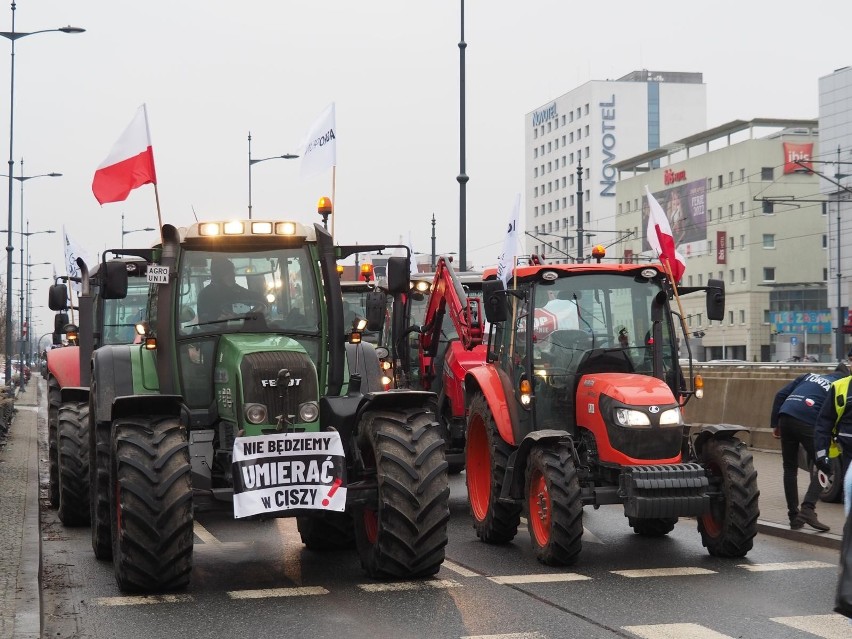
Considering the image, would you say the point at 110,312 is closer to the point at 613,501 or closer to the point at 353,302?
the point at 353,302

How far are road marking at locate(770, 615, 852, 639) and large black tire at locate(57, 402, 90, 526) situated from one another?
7.37m

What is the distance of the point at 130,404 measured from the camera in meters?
9.18

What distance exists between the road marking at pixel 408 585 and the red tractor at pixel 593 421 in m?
1.20

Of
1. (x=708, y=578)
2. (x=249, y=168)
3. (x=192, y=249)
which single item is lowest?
(x=708, y=578)

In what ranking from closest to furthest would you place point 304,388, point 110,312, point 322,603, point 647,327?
point 322,603 < point 304,388 < point 647,327 < point 110,312

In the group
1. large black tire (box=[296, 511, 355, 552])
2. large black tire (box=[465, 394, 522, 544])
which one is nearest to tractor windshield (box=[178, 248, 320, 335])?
large black tire (box=[296, 511, 355, 552])

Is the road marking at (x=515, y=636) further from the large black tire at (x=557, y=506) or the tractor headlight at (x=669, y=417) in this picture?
the tractor headlight at (x=669, y=417)

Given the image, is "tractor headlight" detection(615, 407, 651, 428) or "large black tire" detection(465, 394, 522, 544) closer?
"tractor headlight" detection(615, 407, 651, 428)

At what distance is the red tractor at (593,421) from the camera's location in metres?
10.3

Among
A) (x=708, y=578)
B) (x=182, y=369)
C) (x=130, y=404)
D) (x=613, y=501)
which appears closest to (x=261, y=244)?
(x=182, y=369)

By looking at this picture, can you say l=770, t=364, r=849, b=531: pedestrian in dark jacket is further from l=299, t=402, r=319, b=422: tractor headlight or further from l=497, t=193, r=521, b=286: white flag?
l=299, t=402, r=319, b=422: tractor headlight

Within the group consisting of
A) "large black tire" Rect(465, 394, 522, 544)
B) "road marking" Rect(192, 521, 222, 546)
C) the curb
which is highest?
"large black tire" Rect(465, 394, 522, 544)

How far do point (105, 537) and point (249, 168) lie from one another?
94.2 feet

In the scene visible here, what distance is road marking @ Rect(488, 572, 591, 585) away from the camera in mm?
9758
